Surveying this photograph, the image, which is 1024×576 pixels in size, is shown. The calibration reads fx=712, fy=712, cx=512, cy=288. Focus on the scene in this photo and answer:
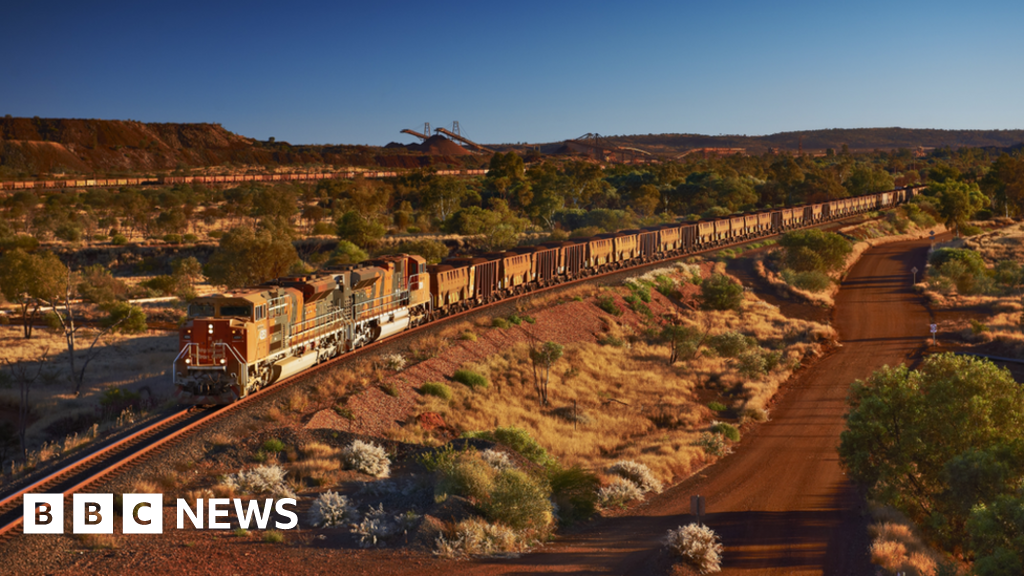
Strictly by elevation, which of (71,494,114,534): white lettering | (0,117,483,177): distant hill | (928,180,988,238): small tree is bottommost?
(71,494,114,534): white lettering

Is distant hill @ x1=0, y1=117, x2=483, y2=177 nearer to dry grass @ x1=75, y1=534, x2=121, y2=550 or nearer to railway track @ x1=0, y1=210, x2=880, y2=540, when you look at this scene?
railway track @ x1=0, y1=210, x2=880, y2=540

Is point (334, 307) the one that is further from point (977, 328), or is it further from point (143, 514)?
point (977, 328)

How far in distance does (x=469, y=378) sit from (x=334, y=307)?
20.2ft

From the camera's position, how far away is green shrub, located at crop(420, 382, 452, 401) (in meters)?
26.5

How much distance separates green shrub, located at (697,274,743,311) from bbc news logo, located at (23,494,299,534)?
4398 cm

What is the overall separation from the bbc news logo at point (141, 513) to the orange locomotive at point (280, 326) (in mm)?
6117

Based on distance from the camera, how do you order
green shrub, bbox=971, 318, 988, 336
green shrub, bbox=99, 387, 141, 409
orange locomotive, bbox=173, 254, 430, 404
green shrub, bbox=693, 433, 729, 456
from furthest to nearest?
green shrub, bbox=971, 318, 988, 336 < green shrub, bbox=99, 387, 141, 409 < green shrub, bbox=693, 433, 729, 456 < orange locomotive, bbox=173, 254, 430, 404

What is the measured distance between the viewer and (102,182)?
120812 millimetres

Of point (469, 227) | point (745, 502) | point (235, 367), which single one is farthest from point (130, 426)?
point (469, 227)

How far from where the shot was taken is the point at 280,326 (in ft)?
76.8

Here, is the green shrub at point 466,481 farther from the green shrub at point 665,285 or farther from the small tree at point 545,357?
the green shrub at point 665,285

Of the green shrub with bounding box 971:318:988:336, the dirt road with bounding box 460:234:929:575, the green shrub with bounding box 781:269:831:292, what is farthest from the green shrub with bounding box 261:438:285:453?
the green shrub with bounding box 781:269:831:292

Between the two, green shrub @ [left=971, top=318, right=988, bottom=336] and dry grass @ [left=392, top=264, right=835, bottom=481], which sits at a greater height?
green shrub @ [left=971, top=318, right=988, bottom=336]

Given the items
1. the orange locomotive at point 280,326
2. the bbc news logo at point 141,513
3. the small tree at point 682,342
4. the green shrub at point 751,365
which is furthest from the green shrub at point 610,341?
the bbc news logo at point 141,513
